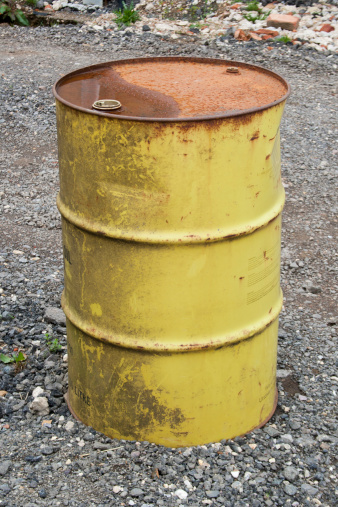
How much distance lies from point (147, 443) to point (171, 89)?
1.31 meters

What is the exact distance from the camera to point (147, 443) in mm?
2232

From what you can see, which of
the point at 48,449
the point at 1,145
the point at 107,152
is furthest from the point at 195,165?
the point at 1,145

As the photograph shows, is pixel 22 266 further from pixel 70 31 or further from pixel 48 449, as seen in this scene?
pixel 70 31

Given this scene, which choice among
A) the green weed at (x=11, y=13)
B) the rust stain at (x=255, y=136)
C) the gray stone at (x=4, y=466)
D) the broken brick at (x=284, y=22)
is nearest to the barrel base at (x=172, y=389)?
the gray stone at (x=4, y=466)

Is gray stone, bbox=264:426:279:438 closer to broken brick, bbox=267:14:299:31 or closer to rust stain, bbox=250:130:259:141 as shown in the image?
rust stain, bbox=250:130:259:141

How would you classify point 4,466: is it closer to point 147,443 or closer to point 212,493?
point 147,443

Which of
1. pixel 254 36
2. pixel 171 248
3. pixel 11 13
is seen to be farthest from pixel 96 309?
pixel 11 13

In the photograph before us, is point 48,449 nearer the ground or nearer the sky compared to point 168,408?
nearer the ground

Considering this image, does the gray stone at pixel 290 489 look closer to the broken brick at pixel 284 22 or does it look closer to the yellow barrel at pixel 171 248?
the yellow barrel at pixel 171 248

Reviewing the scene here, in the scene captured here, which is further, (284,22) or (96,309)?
(284,22)

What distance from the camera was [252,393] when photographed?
2297 millimetres

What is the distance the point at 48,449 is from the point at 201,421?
589 millimetres

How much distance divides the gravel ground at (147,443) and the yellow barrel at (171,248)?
0.12m

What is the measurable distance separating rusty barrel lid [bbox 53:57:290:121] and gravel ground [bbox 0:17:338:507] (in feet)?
3.98
